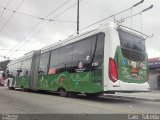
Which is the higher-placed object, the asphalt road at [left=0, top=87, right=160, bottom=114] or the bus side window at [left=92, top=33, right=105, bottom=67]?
the bus side window at [left=92, top=33, right=105, bottom=67]

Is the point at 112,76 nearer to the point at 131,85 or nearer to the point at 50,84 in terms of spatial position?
the point at 131,85

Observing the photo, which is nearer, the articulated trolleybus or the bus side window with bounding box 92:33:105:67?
the articulated trolleybus

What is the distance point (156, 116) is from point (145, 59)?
690cm

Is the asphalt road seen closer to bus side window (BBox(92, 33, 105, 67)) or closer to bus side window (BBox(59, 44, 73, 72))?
bus side window (BBox(92, 33, 105, 67))

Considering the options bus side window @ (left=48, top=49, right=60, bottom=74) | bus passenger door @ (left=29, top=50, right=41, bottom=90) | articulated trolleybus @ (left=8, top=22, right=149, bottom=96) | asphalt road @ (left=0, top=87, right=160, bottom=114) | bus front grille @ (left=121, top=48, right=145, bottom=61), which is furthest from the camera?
bus passenger door @ (left=29, top=50, right=41, bottom=90)

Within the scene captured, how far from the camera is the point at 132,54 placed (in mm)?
14656

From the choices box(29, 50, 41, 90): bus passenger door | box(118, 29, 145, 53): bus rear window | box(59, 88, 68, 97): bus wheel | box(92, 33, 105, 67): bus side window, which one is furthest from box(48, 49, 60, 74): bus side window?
box(118, 29, 145, 53): bus rear window

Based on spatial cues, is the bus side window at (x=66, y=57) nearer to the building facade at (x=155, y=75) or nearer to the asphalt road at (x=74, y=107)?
the asphalt road at (x=74, y=107)

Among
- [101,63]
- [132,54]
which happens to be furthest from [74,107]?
[132,54]

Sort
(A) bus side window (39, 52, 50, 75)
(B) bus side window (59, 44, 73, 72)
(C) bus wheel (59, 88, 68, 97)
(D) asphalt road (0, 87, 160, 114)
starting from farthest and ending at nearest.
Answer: (A) bus side window (39, 52, 50, 75) < (C) bus wheel (59, 88, 68, 97) < (B) bus side window (59, 44, 73, 72) < (D) asphalt road (0, 87, 160, 114)

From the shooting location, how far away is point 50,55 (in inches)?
772

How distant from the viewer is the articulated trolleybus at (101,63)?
13539mm

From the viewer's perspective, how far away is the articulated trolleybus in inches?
533

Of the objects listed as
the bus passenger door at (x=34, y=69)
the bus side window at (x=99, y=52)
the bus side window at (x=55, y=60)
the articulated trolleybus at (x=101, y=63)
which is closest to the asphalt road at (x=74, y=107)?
the articulated trolleybus at (x=101, y=63)
